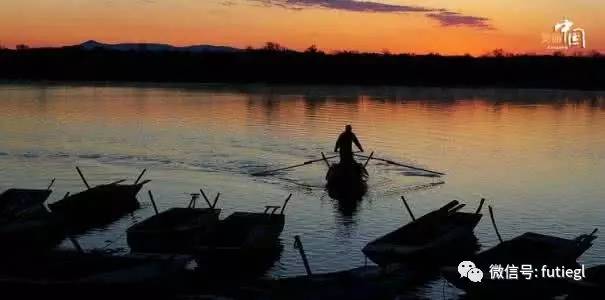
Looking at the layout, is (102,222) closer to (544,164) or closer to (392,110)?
(544,164)

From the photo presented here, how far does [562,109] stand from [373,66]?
166ft

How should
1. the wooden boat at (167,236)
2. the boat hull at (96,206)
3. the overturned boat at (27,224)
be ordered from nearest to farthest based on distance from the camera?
1. the wooden boat at (167,236)
2. the overturned boat at (27,224)
3. the boat hull at (96,206)

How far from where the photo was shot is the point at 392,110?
59938 millimetres

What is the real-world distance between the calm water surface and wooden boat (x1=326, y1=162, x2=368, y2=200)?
52 cm

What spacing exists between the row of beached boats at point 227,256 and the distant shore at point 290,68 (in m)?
89.3

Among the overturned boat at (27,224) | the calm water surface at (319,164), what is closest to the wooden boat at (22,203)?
the overturned boat at (27,224)

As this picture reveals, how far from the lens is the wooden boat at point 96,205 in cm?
1691

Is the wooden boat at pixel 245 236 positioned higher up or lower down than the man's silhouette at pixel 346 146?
lower down

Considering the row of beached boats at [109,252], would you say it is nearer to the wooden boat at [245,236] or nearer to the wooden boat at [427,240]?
the wooden boat at [245,236]

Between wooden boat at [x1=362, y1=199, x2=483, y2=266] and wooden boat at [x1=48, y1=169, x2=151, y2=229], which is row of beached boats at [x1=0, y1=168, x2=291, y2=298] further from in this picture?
wooden boat at [x1=362, y1=199, x2=483, y2=266]

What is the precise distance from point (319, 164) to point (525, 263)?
1565cm

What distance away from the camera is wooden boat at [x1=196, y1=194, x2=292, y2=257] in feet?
42.7

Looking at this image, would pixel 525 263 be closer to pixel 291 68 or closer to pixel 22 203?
pixel 22 203

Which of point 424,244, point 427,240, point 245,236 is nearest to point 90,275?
point 245,236
